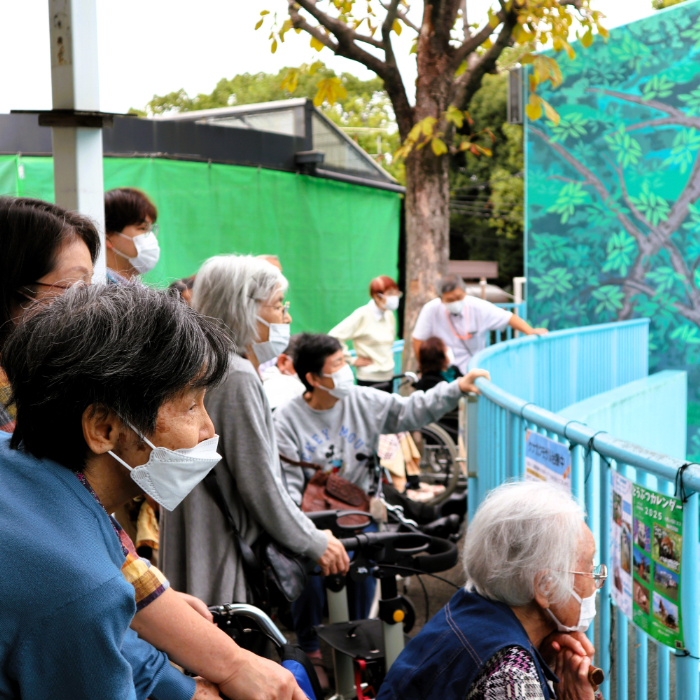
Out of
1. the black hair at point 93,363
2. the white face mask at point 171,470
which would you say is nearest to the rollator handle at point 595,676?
the white face mask at point 171,470

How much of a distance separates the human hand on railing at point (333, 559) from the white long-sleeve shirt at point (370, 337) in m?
4.91

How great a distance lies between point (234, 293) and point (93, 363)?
4.89 ft

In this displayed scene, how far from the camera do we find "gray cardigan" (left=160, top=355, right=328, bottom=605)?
7.73 feet

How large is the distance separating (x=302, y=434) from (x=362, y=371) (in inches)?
160

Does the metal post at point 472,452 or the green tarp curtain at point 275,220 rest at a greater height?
the green tarp curtain at point 275,220

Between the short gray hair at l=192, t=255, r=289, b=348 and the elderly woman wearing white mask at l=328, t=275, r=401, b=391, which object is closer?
the short gray hair at l=192, t=255, r=289, b=348

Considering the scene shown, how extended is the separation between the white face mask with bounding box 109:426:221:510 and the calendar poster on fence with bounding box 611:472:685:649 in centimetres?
121

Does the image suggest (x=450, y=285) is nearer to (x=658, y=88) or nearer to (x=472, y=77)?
(x=472, y=77)

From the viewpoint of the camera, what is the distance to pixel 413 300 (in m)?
8.88

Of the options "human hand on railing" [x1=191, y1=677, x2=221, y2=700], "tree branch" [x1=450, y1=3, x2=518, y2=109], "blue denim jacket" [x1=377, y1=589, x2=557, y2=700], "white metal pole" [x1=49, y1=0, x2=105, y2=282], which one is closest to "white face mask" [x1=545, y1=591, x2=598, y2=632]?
"blue denim jacket" [x1=377, y1=589, x2=557, y2=700]

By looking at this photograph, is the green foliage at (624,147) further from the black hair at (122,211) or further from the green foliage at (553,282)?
the black hair at (122,211)

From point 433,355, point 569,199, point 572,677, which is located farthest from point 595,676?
point 569,199

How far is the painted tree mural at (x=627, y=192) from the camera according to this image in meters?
10.0

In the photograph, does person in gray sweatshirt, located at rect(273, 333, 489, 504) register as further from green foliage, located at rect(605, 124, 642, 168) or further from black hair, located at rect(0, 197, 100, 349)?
green foliage, located at rect(605, 124, 642, 168)
